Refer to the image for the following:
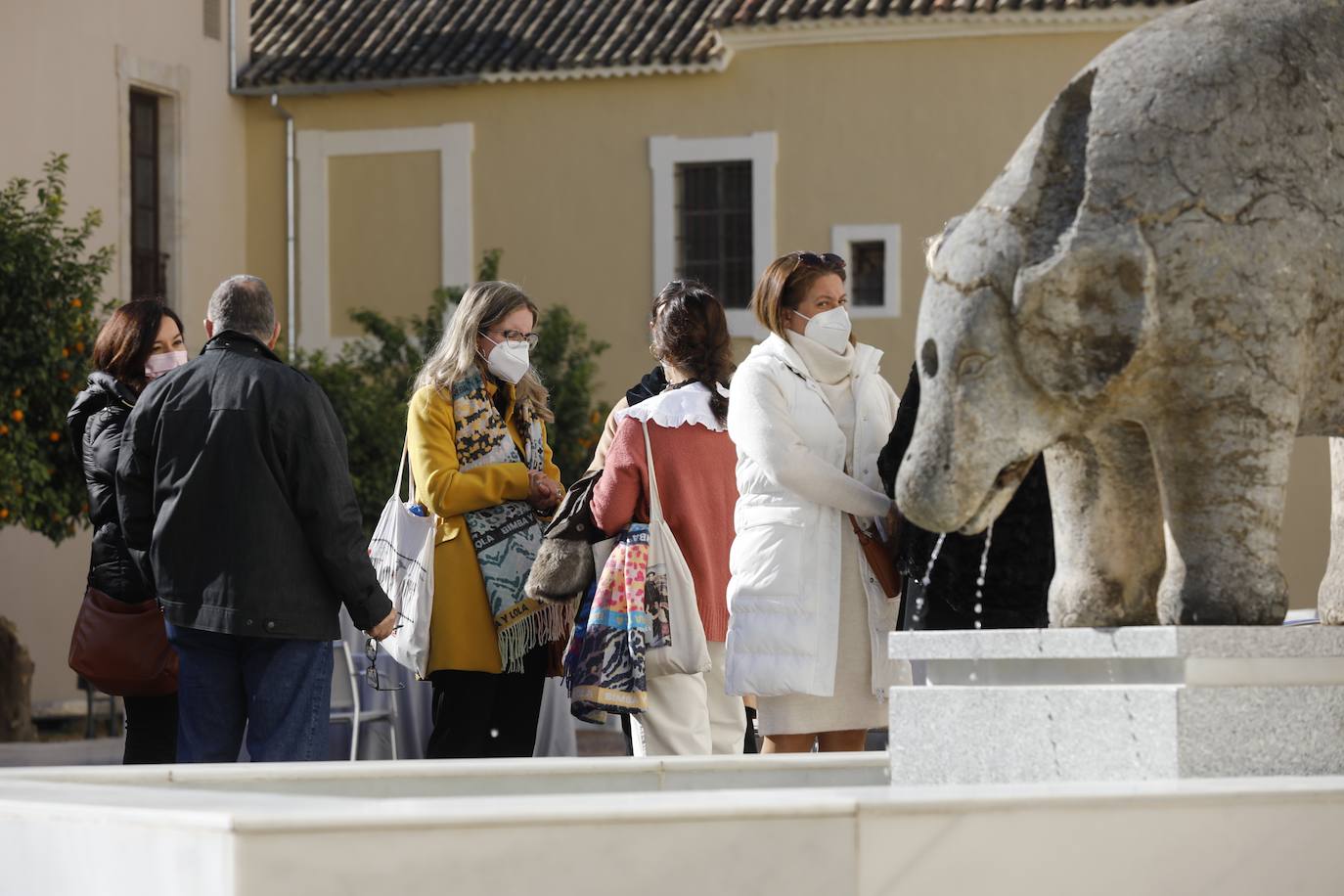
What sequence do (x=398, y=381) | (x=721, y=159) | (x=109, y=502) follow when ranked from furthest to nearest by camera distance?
(x=721, y=159) < (x=398, y=381) < (x=109, y=502)

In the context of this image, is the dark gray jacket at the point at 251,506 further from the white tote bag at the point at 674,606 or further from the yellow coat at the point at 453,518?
the white tote bag at the point at 674,606

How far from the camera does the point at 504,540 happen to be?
20.8 ft

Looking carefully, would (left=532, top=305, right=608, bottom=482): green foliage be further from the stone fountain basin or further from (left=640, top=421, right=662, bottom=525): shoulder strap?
the stone fountain basin

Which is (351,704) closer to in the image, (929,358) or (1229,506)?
(929,358)

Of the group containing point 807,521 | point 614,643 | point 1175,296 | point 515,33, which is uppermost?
point 515,33

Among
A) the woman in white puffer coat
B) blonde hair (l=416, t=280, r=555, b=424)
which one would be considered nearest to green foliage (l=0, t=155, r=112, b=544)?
blonde hair (l=416, t=280, r=555, b=424)

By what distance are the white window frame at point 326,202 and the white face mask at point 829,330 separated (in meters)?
19.0

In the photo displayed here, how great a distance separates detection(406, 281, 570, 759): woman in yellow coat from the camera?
20.4ft

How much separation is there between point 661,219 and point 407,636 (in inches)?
716

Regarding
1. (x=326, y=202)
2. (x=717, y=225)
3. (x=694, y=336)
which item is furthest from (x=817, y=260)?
(x=326, y=202)

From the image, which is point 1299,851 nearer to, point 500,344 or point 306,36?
point 500,344

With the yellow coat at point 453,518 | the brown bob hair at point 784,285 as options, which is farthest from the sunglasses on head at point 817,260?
the yellow coat at point 453,518

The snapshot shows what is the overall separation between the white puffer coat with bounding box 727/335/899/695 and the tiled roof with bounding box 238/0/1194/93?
56.0 ft

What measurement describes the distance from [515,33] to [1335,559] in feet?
67.2
